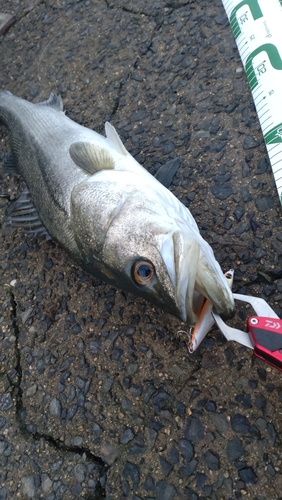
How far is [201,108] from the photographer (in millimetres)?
3098

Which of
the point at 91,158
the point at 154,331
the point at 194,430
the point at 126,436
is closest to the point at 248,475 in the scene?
the point at 194,430

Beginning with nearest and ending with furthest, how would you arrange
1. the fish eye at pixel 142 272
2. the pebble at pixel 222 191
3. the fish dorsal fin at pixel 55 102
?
the fish eye at pixel 142 272
the pebble at pixel 222 191
the fish dorsal fin at pixel 55 102

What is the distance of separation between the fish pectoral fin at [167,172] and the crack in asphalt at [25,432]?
1.40m

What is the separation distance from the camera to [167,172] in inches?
110

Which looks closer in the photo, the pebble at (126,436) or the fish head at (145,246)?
the fish head at (145,246)

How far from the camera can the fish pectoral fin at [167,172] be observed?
2.78m

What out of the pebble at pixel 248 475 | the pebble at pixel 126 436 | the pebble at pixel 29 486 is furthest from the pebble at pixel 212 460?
the pebble at pixel 29 486

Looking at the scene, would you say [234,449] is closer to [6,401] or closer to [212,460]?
[212,460]

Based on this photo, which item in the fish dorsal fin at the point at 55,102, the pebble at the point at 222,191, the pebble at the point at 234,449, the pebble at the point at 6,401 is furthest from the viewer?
the fish dorsal fin at the point at 55,102

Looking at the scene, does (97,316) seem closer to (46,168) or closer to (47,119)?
(46,168)

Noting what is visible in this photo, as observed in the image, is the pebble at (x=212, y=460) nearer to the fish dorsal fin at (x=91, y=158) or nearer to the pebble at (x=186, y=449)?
the pebble at (x=186, y=449)

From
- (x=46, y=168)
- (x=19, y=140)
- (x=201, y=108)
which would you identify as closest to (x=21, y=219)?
(x=46, y=168)

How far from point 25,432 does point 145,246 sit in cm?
147

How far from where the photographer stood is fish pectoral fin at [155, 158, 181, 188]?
2781 mm
